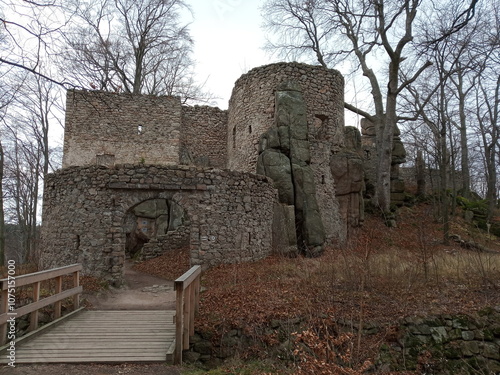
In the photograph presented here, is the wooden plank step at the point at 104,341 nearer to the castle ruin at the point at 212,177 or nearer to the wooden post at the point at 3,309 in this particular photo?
the wooden post at the point at 3,309

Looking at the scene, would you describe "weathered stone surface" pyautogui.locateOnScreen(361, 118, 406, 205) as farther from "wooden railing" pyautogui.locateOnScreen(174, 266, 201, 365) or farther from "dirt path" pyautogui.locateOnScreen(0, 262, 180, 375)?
"wooden railing" pyautogui.locateOnScreen(174, 266, 201, 365)

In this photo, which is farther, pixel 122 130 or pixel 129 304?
pixel 122 130

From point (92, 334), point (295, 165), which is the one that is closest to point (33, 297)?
point (92, 334)

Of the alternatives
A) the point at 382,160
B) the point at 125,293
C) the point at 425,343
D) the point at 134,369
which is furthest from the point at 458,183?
the point at 134,369

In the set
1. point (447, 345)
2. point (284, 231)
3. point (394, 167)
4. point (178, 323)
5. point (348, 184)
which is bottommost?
point (447, 345)

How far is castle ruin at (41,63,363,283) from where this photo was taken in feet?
32.5

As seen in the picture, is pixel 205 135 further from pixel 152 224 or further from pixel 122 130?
pixel 152 224

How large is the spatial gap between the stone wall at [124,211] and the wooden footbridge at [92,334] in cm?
307

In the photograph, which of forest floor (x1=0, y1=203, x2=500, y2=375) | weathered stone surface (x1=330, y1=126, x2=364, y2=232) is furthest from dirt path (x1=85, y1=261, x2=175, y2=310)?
weathered stone surface (x1=330, y1=126, x2=364, y2=232)

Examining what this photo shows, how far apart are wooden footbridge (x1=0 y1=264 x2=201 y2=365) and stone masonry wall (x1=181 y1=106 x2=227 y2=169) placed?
41.3 feet

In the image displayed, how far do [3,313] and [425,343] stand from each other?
7.07m

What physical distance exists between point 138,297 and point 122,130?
10865 mm

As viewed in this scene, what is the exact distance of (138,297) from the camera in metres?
8.81

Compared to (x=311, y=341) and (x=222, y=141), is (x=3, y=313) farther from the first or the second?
(x=222, y=141)
